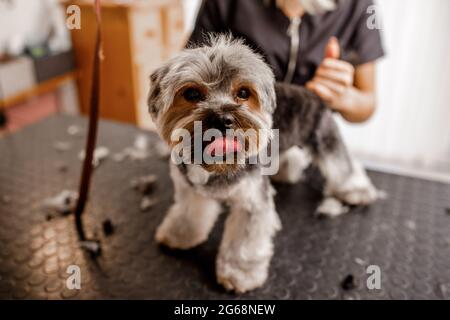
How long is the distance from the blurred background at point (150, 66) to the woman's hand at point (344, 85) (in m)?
1.03

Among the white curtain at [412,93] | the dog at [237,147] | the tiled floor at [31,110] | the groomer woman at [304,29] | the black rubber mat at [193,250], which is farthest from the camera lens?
the tiled floor at [31,110]

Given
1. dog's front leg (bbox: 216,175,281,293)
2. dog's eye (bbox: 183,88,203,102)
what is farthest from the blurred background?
dog's eye (bbox: 183,88,203,102)

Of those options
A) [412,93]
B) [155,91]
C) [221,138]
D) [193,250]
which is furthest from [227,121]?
[412,93]

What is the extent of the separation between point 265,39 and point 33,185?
3.29 feet

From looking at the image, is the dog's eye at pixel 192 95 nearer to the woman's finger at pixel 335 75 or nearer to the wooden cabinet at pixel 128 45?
the woman's finger at pixel 335 75

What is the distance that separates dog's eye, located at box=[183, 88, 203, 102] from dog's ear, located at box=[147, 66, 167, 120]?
61mm

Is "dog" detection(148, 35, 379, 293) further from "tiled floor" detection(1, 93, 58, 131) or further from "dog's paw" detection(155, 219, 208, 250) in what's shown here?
"tiled floor" detection(1, 93, 58, 131)

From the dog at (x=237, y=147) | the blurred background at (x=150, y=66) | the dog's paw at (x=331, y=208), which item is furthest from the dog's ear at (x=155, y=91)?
the blurred background at (x=150, y=66)

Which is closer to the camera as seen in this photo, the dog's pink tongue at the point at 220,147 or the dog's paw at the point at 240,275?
the dog's pink tongue at the point at 220,147

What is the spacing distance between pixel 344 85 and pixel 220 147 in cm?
57

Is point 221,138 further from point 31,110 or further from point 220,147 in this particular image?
point 31,110

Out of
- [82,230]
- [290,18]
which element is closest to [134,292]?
[82,230]

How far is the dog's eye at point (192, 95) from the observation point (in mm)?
745

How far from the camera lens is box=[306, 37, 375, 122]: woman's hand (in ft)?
3.55
